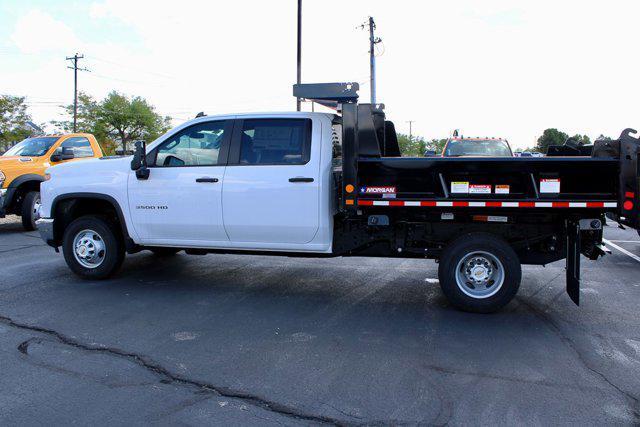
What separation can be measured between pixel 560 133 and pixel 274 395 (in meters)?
34.8

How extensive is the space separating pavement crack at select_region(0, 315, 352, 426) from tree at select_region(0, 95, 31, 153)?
148 ft

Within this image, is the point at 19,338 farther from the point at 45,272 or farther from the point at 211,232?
the point at 45,272

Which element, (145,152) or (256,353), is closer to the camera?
(256,353)

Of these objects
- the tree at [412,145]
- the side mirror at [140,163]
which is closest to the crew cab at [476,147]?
the side mirror at [140,163]

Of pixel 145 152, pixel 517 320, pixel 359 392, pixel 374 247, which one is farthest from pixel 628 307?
pixel 145 152

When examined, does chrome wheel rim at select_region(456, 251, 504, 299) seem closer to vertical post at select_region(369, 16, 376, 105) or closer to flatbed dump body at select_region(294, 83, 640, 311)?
flatbed dump body at select_region(294, 83, 640, 311)

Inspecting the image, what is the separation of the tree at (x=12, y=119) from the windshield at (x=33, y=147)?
3601 centimetres

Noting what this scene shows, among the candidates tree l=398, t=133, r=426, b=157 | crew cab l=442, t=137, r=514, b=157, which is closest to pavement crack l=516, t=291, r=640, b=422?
crew cab l=442, t=137, r=514, b=157

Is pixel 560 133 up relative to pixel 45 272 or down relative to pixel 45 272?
up

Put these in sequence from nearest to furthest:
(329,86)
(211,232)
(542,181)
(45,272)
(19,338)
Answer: (19,338), (542,181), (329,86), (211,232), (45,272)

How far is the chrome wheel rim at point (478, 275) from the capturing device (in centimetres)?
557

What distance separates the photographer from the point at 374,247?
20.0 ft

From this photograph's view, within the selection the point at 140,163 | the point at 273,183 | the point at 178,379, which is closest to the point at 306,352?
the point at 178,379

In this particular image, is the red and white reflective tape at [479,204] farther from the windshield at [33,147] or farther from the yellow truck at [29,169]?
the windshield at [33,147]
